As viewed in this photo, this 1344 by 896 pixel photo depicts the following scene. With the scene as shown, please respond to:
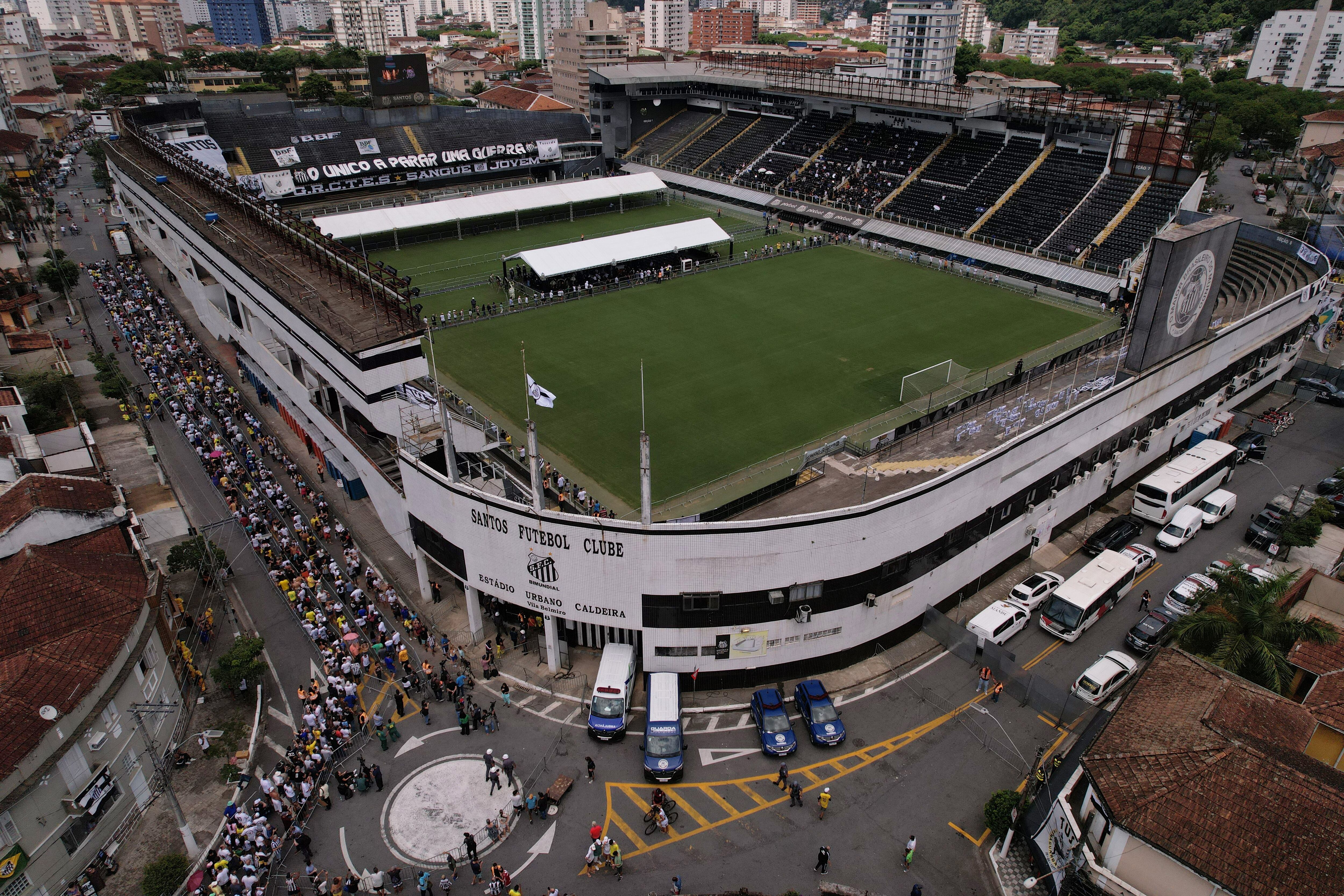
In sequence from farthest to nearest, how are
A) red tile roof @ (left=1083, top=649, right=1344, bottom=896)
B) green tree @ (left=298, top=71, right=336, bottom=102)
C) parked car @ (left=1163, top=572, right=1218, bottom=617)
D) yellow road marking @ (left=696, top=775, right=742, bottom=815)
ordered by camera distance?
1. green tree @ (left=298, top=71, right=336, bottom=102)
2. parked car @ (left=1163, top=572, right=1218, bottom=617)
3. yellow road marking @ (left=696, top=775, right=742, bottom=815)
4. red tile roof @ (left=1083, top=649, right=1344, bottom=896)

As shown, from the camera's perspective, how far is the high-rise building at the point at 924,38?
280 ft

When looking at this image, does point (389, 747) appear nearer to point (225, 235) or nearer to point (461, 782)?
point (461, 782)

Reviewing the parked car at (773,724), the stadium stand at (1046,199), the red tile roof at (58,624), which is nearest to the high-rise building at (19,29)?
the stadium stand at (1046,199)

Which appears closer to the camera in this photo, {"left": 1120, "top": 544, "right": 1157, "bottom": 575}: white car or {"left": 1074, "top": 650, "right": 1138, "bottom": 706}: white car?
{"left": 1074, "top": 650, "right": 1138, "bottom": 706}: white car

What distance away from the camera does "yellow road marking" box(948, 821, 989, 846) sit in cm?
2142

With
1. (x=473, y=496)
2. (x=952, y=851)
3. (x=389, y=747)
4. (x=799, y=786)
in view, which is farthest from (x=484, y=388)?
(x=952, y=851)

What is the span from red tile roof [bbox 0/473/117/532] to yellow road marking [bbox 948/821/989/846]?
3030 cm

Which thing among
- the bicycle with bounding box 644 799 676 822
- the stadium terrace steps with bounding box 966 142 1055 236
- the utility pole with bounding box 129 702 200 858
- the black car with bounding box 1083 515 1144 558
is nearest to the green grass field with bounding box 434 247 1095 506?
the stadium terrace steps with bounding box 966 142 1055 236

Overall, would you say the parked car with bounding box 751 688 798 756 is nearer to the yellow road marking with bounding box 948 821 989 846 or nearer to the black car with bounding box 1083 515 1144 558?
the yellow road marking with bounding box 948 821 989 846

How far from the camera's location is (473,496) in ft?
83.9

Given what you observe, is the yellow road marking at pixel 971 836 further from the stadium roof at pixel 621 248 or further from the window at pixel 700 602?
the stadium roof at pixel 621 248

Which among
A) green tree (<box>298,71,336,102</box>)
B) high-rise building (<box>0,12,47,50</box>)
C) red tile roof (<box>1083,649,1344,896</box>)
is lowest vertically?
red tile roof (<box>1083,649,1344,896</box>)

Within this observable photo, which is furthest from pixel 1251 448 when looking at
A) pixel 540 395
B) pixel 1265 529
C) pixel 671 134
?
pixel 671 134

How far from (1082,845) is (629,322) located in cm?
4171
